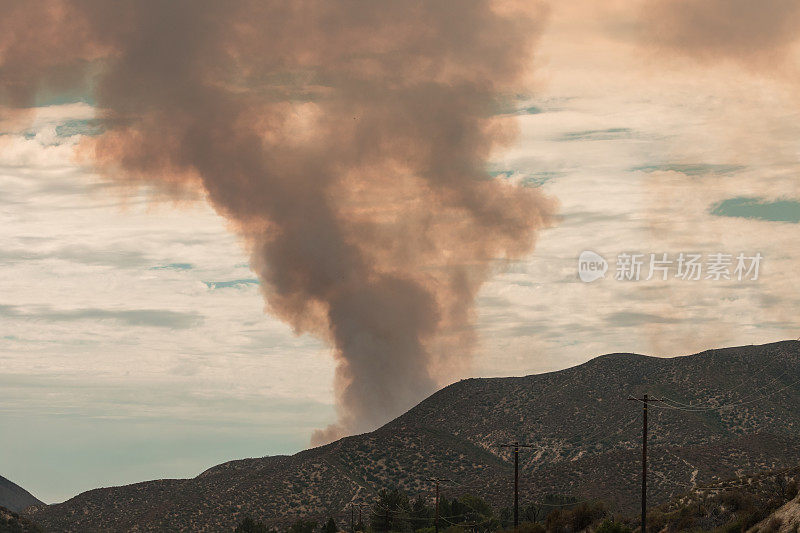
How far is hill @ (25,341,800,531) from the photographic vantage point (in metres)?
122

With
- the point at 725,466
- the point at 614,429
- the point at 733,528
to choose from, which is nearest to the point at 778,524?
the point at 733,528

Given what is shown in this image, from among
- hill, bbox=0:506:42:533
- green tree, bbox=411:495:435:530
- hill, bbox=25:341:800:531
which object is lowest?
hill, bbox=0:506:42:533

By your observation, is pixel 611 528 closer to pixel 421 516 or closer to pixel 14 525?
pixel 421 516

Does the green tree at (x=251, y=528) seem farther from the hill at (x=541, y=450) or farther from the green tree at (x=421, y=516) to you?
the green tree at (x=421, y=516)

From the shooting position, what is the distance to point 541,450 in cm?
15500

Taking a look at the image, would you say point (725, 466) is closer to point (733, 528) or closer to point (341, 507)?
point (341, 507)

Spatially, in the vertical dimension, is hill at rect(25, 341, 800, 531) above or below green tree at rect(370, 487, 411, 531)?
above

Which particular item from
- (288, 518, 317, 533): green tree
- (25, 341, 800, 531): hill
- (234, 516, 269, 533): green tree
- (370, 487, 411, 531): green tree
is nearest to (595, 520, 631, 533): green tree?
(370, 487, 411, 531): green tree

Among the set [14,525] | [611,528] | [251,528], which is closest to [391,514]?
[251,528]

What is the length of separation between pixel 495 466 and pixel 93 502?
7111 cm

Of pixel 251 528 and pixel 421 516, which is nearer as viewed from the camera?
pixel 251 528

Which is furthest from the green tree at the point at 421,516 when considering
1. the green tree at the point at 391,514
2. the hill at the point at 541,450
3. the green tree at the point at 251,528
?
the green tree at the point at 251,528

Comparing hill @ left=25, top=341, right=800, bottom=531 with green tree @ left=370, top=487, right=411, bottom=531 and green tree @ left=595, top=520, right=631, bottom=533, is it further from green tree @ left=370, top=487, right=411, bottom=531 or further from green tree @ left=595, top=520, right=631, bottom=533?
green tree @ left=595, top=520, right=631, bottom=533

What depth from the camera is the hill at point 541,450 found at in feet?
399
